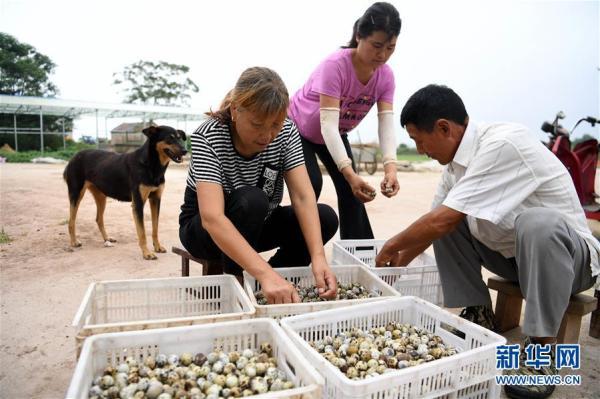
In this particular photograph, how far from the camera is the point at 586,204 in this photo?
4.94 m

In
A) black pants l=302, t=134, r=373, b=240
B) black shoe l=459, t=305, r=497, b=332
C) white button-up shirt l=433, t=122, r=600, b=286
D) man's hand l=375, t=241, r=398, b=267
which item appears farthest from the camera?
black pants l=302, t=134, r=373, b=240

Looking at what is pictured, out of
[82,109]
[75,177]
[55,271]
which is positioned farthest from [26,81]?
[55,271]

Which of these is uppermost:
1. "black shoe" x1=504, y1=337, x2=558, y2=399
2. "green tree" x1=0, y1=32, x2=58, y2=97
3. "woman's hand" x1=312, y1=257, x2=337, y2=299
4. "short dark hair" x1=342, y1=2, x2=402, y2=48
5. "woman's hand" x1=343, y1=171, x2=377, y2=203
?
"green tree" x1=0, y1=32, x2=58, y2=97

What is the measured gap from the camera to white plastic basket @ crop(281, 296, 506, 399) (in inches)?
52.0

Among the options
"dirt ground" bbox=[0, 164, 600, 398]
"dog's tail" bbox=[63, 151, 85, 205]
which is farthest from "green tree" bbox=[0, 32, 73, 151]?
"dog's tail" bbox=[63, 151, 85, 205]

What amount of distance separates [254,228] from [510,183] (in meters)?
1.20

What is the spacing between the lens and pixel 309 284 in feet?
7.91

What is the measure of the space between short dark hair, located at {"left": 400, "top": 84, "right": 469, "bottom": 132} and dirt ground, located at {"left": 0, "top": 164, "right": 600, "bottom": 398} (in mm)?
1276

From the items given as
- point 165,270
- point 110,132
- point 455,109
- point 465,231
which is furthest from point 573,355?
point 110,132

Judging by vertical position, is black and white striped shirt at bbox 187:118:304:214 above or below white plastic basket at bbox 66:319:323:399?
above

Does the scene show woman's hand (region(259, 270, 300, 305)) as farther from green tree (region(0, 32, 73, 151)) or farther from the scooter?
green tree (region(0, 32, 73, 151))

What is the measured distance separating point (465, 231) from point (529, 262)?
1.62 ft

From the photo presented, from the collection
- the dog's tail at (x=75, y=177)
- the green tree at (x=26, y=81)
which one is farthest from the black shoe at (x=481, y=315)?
the green tree at (x=26, y=81)

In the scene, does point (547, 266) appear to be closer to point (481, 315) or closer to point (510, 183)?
point (510, 183)
